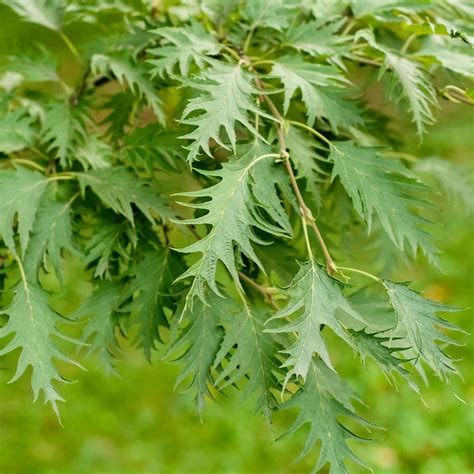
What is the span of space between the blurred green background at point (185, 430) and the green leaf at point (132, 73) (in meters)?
1.50

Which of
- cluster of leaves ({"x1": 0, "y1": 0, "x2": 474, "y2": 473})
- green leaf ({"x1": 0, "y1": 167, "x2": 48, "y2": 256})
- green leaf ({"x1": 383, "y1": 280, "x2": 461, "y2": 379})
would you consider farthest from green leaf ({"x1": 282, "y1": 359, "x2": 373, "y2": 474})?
green leaf ({"x1": 0, "y1": 167, "x2": 48, "y2": 256})

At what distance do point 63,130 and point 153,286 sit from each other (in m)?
0.31

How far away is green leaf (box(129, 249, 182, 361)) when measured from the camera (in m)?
1.02

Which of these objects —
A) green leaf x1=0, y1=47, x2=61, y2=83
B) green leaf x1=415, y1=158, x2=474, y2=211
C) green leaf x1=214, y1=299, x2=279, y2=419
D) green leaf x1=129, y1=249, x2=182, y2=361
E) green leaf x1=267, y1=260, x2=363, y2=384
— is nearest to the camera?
green leaf x1=267, y1=260, x2=363, y2=384

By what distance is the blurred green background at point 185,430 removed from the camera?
93.7 inches

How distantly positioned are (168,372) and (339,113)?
2.01 meters

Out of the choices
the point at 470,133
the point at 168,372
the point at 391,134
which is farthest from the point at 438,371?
the point at 470,133

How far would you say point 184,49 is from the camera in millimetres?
1018

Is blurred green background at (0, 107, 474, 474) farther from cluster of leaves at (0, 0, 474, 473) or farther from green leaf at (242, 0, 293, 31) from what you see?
green leaf at (242, 0, 293, 31)

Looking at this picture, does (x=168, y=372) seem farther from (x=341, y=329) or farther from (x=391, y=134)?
(x=341, y=329)

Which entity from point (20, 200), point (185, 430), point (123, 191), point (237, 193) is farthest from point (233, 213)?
point (185, 430)

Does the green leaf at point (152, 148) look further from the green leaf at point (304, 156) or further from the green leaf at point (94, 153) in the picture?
the green leaf at point (304, 156)

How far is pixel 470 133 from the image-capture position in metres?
3.46

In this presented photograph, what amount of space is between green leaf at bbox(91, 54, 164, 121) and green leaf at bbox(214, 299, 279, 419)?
36 cm
